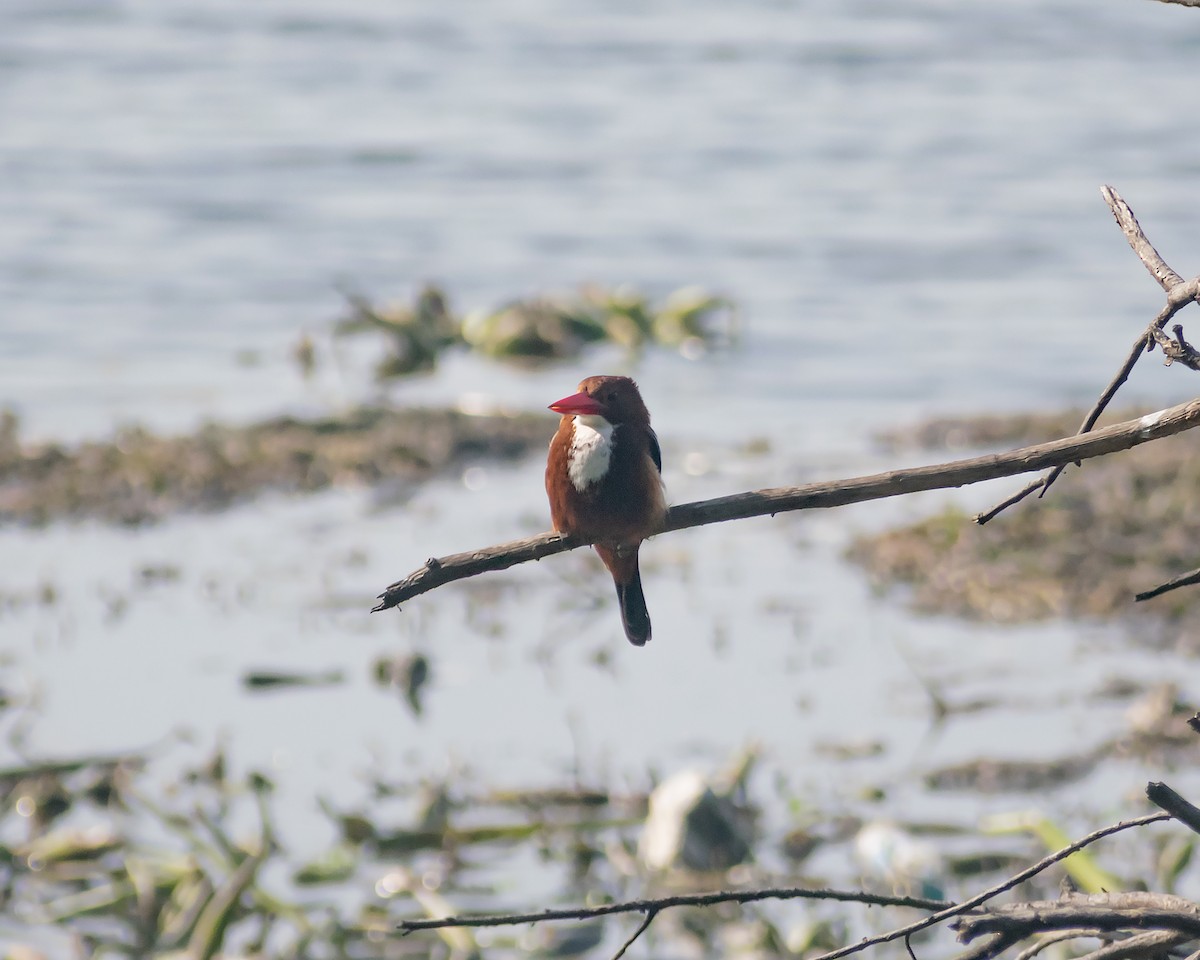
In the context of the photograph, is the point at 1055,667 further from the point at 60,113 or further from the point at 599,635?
the point at 60,113

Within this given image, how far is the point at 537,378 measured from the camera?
9211mm

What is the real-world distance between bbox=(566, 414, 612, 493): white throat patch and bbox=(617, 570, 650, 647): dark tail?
9.5 inches

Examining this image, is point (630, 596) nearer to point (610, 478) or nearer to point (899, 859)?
point (610, 478)

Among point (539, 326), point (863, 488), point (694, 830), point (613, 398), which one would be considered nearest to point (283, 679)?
point (694, 830)

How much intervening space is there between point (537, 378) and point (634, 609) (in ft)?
20.6

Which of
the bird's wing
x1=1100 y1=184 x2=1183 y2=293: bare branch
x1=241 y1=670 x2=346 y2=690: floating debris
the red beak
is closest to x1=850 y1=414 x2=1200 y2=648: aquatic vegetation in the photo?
x1=241 y1=670 x2=346 y2=690: floating debris

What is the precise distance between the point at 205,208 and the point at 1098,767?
8.55 meters

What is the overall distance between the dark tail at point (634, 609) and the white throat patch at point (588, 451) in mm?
241

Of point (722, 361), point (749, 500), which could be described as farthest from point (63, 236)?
point (749, 500)

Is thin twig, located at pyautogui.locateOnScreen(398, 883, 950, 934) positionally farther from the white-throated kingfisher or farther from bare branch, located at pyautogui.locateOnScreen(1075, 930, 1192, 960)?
the white-throated kingfisher

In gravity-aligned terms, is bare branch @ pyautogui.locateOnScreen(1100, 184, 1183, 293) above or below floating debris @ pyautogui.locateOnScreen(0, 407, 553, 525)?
above

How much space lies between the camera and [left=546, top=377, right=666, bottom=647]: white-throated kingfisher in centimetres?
273

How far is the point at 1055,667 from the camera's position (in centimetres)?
602

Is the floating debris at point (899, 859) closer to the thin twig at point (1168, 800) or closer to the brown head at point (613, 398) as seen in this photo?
the brown head at point (613, 398)
